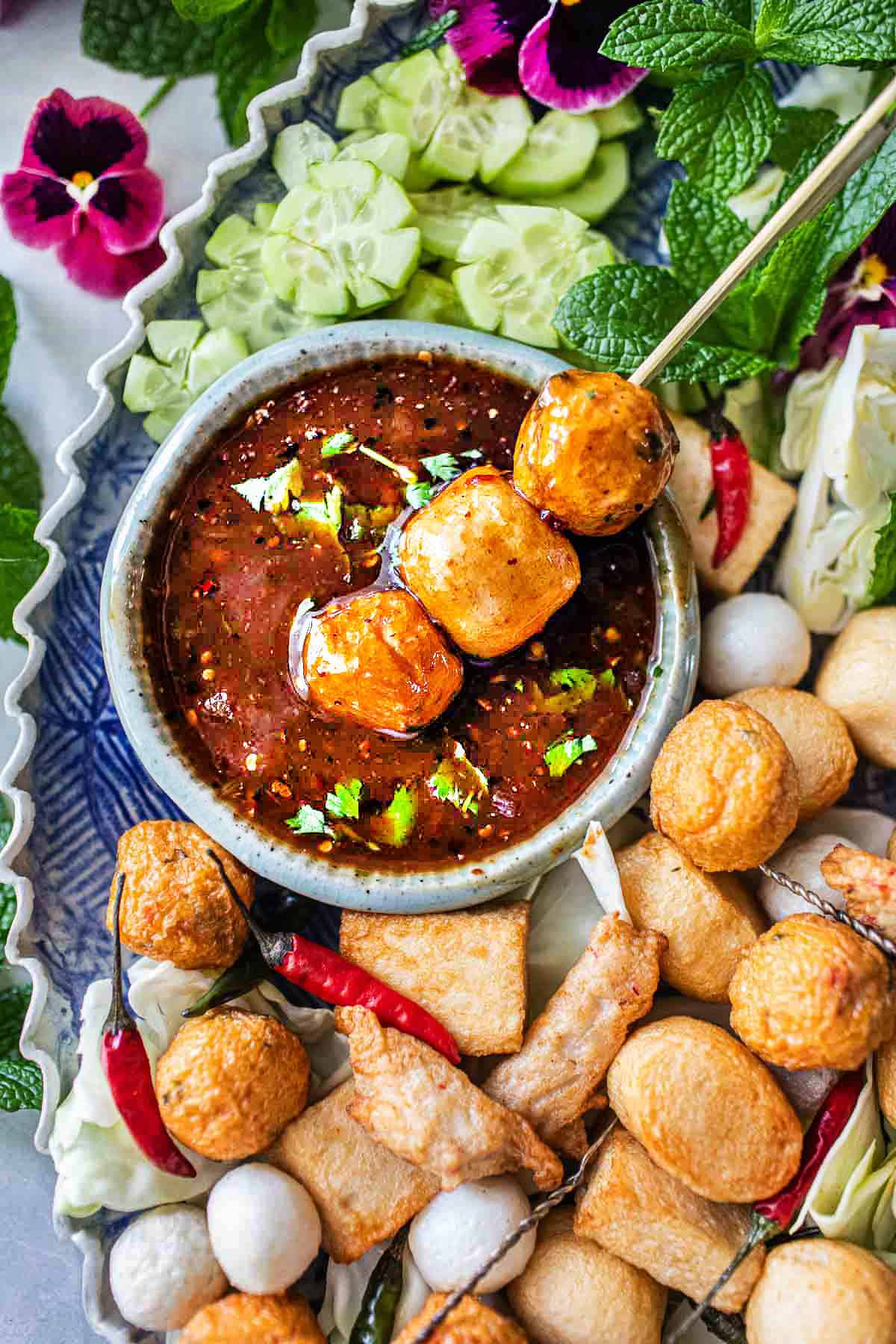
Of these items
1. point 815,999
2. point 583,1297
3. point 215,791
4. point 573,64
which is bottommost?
point 583,1297

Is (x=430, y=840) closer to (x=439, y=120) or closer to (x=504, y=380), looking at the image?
(x=504, y=380)

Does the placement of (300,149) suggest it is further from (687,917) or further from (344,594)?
(687,917)

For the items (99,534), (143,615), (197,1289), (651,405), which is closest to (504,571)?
(651,405)

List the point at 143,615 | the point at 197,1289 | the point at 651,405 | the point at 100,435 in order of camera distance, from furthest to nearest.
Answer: the point at 100,435, the point at 143,615, the point at 197,1289, the point at 651,405

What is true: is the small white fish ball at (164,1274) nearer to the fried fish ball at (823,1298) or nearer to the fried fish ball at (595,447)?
the fried fish ball at (823,1298)

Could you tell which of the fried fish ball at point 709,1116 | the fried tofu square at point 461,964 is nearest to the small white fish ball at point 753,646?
the fried tofu square at point 461,964

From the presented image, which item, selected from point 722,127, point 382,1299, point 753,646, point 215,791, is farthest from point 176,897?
point 722,127
